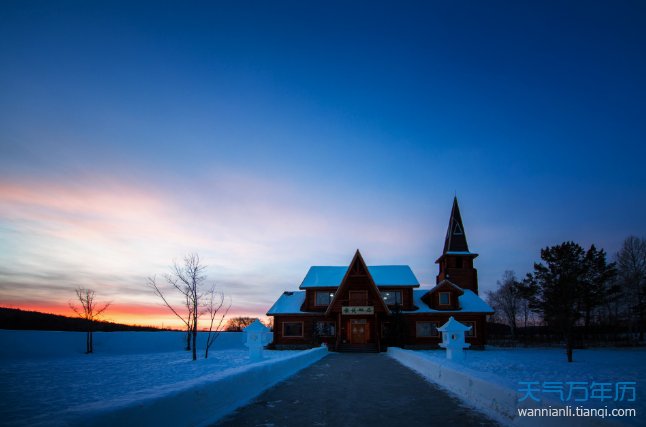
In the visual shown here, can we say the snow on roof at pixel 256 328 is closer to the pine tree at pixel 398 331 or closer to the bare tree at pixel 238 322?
the pine tree at pixel 398 331

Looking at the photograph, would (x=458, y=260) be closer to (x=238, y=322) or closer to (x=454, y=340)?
(x=454, y=340)

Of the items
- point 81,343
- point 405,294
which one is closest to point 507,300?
point 405,294

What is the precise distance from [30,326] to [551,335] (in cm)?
5986

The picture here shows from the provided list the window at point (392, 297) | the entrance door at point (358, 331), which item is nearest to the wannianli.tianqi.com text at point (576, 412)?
the entrance door at point (358, 331)

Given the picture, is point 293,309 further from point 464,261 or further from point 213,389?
→ point 213,389

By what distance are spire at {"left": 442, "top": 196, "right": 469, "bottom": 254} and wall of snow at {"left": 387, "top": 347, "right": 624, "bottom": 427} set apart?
30.1 m

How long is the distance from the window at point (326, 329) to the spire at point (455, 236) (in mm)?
15338

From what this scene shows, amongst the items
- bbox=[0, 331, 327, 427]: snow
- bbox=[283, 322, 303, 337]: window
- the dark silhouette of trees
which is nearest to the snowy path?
bbox=[0, 331, 327, 427]: snow

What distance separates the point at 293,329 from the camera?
3145cm

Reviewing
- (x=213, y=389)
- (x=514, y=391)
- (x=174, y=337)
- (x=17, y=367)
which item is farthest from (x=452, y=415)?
(x=174, y=337)

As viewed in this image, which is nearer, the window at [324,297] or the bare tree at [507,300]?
the window at [324,297]

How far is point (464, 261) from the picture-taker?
37688mm

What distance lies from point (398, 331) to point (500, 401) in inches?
922

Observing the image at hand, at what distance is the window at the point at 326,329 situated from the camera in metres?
31.0
